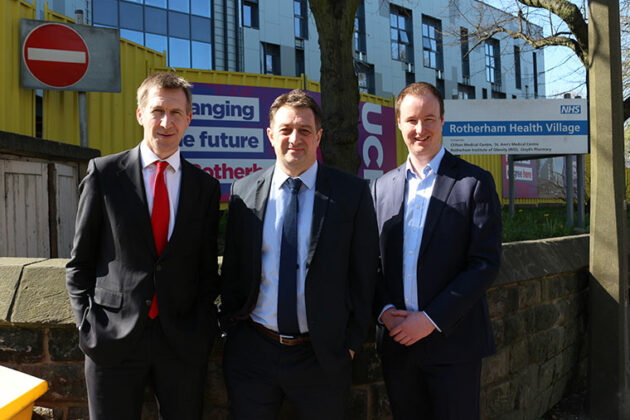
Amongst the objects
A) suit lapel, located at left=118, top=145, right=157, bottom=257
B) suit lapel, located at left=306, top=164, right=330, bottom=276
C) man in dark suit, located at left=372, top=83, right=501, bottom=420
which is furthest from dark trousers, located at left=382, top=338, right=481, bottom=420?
suit lapel, located at left=118, top=145, right=157, bottom=257

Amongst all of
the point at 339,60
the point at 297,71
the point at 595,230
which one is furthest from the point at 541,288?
the point at 297,71

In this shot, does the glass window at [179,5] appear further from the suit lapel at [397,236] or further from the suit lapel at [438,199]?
the suit lapel at [438,199]

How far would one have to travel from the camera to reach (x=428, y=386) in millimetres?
2338

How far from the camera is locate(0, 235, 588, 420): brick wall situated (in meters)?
2.58

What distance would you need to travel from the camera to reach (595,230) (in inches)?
159

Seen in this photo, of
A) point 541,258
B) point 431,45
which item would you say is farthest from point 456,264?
point 431,45

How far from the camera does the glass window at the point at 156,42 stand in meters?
21.8

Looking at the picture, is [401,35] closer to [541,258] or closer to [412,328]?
[541,258]

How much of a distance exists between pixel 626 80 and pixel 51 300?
13372 millimetres

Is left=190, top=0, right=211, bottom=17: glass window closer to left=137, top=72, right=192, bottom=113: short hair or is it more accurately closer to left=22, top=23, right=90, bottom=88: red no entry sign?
left=22, top=23, right=90, bottom=88: red no entry sign

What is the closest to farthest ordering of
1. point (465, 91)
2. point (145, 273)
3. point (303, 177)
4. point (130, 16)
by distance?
1. point (145, 273)
2. point (303, 177)
3. point (130, 16)
4. point (465, 91)

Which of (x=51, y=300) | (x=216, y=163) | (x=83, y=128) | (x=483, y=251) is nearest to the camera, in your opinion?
(x=483, y=251)

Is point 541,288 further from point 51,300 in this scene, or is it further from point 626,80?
point 626,80

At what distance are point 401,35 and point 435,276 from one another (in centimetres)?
2613
